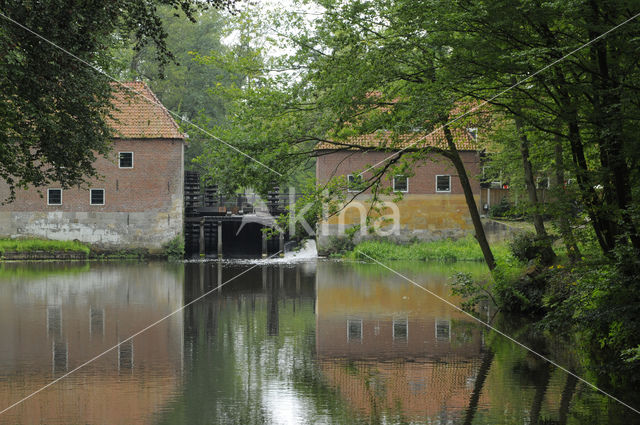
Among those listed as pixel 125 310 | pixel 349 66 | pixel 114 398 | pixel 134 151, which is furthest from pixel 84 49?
pixel 134 151

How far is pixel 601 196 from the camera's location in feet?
38.9

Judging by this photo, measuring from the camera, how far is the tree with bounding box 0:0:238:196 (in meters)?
14.0

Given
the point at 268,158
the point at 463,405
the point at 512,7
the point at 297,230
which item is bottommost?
the point at 463,405

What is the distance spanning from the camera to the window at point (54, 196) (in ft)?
135

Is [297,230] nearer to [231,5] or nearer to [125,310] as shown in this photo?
[125,310]

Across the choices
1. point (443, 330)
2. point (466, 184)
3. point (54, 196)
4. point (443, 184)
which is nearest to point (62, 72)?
point (443, 330)

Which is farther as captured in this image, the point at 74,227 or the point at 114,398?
the point at 74,227

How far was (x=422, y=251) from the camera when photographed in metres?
39.2

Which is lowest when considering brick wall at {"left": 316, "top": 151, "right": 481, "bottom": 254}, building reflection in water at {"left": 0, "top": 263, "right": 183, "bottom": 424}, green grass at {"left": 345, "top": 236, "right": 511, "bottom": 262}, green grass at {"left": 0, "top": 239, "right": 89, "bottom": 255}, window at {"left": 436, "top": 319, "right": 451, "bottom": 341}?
window at {"left": 436, "top": 319, "right": 451, "bottom": 341}

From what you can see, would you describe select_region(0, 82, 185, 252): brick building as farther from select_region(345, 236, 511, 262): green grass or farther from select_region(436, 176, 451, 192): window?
select_region(436, 176, 451, 192): window

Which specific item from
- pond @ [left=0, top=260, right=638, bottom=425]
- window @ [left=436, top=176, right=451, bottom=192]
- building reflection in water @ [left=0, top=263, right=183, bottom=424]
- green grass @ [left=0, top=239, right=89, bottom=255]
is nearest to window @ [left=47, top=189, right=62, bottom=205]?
green grass @ [left=0, top=239, right=89, bottom=255]

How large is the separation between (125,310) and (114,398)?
9567 millimetres

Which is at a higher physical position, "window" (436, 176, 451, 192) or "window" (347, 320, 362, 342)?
"window" (436, 176, 451, 192)

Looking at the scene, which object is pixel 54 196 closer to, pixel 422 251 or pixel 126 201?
pixel 126 201
